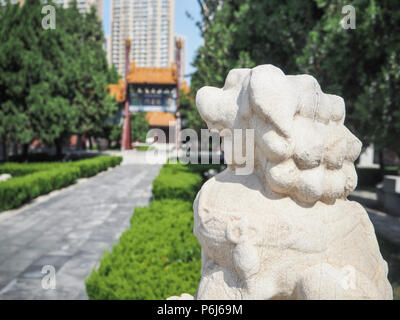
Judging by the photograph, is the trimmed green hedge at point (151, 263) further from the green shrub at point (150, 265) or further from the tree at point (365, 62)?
the tree at point (365, 62)

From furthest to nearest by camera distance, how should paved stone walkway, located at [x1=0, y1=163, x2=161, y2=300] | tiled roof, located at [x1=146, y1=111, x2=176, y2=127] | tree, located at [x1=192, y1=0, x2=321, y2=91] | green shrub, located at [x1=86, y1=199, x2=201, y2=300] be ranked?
1. tiled roof, located at [x1=146, y1=111, x2=176, y2=127]
2. tree, located at [x1=192, y1=0, x2=321, y2=91]
3. paved stone walkway, located at [x1=0, y1=163, x2=161, y2=300]
4. green shrub, located at [x1=86, y1=199, x2=201, y2=300]

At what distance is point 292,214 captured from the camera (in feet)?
4.92

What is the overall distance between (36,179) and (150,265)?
803cm

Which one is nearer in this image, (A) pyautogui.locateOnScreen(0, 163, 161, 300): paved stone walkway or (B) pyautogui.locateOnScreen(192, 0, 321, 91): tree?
(A) pyautogui.locateOnScreen(0, 163, 161, 300): paved stone walkway

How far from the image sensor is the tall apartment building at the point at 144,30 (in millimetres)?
63906

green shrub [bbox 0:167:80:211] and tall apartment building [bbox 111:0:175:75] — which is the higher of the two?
tall apartment building [bbox 111:0:175:75]

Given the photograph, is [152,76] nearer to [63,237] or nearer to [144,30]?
[63,237]

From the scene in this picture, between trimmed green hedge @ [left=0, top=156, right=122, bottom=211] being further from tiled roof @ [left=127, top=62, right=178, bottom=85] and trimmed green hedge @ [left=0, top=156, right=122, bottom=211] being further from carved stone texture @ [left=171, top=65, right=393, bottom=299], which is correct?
tiled roof @ [left=127, top=62, right=178, bottom=85]

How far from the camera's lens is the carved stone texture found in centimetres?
145

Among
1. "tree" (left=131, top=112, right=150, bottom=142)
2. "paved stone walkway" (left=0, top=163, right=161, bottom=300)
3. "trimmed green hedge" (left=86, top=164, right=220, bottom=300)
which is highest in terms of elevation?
"tree" (left=131, top=112, right=150, bottom=142)

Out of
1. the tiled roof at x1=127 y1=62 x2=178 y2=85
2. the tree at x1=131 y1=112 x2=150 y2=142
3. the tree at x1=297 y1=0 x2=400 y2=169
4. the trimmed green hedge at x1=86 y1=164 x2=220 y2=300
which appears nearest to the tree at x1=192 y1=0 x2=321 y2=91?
the tree at x1=297 y1=0 x2=400 y2=169

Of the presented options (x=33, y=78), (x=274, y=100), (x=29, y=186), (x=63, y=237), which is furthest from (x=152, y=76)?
(x=274, y=100)

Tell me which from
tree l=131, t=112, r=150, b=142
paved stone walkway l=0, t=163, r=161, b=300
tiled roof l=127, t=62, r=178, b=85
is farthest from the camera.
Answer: tree l=131, t=112, r=150, b=142
